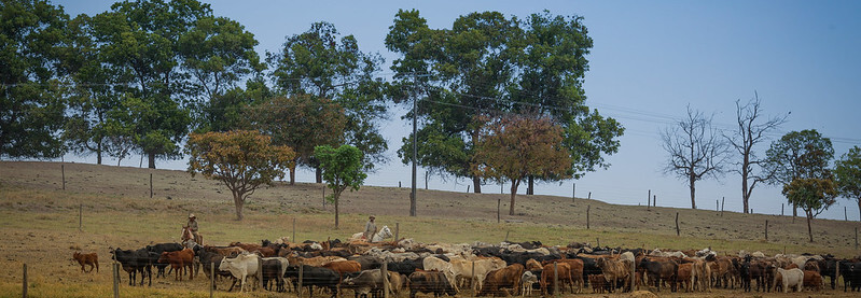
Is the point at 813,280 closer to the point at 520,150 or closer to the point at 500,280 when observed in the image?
the point at 500,280

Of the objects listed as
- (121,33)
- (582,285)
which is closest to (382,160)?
(121,33)

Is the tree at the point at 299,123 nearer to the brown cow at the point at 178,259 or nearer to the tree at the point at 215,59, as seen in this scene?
the tree at the point at 215,59

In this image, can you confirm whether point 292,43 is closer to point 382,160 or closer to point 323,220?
point 382,160

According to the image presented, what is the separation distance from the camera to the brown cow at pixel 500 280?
23172 mm

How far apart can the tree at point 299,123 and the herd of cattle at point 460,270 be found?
33.0 m

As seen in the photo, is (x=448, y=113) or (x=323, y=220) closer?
(x=323, y=220)

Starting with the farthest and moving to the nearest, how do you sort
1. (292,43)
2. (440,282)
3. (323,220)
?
(292,43), (323,220), (440,282)

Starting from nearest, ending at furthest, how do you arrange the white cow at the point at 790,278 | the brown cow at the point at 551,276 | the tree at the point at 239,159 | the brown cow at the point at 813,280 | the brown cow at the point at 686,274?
1. the brown cow at the point at 551,276
2. the brown cow at the point at 686,274
3. the white cow at the point at 790,278
4. the brown cow at the point at 813,280
5. the tree at the point at 239,159

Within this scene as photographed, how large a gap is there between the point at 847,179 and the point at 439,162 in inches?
1305

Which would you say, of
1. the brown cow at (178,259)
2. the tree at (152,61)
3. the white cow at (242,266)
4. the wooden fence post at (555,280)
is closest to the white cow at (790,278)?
the wooden fence post at (555,280)

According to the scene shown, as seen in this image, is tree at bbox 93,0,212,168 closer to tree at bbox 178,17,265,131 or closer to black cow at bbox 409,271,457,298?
tree at bbox 178,17,265,131

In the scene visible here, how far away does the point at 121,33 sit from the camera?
65438mm

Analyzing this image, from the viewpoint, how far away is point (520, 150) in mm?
57344

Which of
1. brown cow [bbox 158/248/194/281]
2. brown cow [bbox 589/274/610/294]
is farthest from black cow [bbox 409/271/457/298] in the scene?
brown cow [bbox 158/248/194/281]
